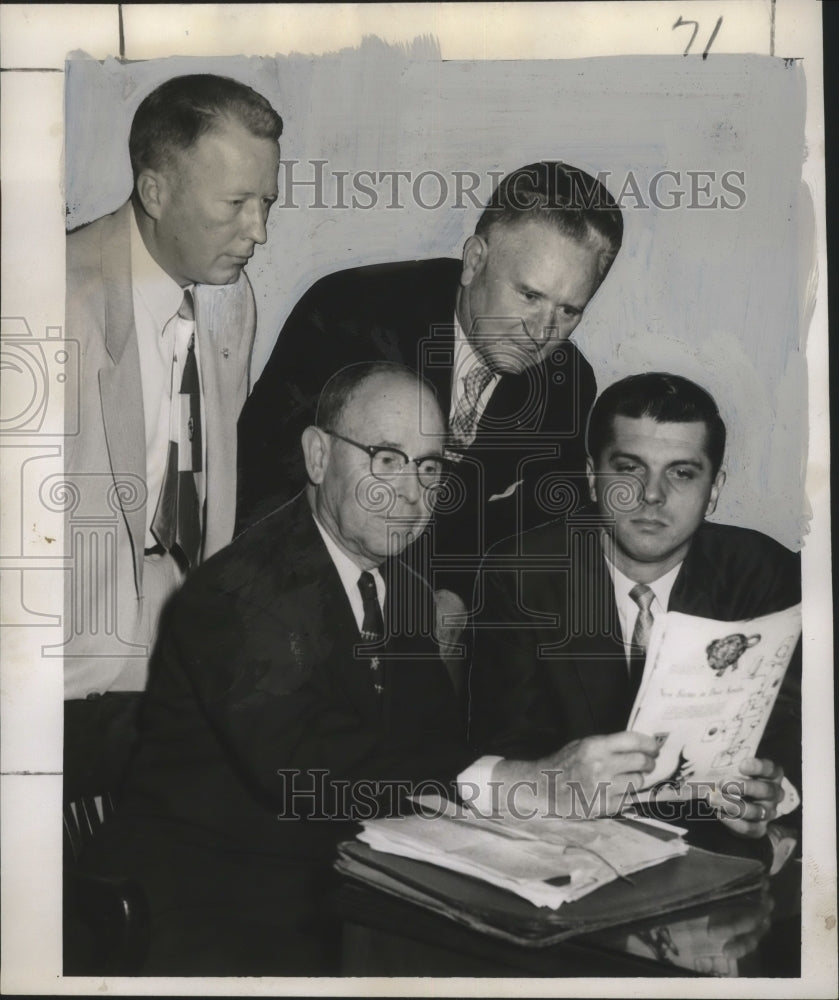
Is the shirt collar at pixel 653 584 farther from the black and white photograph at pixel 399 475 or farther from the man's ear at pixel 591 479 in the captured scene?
the man's ear at pixel 591 479

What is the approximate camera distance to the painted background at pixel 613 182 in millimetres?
2102

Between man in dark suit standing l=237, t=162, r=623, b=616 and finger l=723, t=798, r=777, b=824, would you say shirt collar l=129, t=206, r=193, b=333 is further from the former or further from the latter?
finger l=723, t=798, r=777, b=824

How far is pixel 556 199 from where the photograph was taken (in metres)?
2.11

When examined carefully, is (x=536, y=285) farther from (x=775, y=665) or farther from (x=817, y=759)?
(x=817, y=759)

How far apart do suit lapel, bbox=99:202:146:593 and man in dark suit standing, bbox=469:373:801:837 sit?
776 millimetres

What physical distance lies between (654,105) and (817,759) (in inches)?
58.1

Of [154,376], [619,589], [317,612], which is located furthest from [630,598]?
[154,376]

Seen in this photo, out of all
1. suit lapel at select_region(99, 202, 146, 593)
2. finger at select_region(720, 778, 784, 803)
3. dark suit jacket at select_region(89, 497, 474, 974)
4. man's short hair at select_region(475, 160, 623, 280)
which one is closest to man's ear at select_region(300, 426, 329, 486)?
dark suit jacket at select_region(89, 497, 474, 974)

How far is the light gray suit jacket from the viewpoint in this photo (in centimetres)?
209

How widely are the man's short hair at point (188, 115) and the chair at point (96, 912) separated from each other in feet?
4.56

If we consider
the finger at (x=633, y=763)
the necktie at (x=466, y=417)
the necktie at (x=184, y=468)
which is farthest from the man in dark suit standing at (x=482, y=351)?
the finger at (x=633, y=763)

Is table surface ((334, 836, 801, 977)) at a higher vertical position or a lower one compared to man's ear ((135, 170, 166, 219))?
lower

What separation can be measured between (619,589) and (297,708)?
0.74 m

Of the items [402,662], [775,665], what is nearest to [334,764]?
[402,662]
